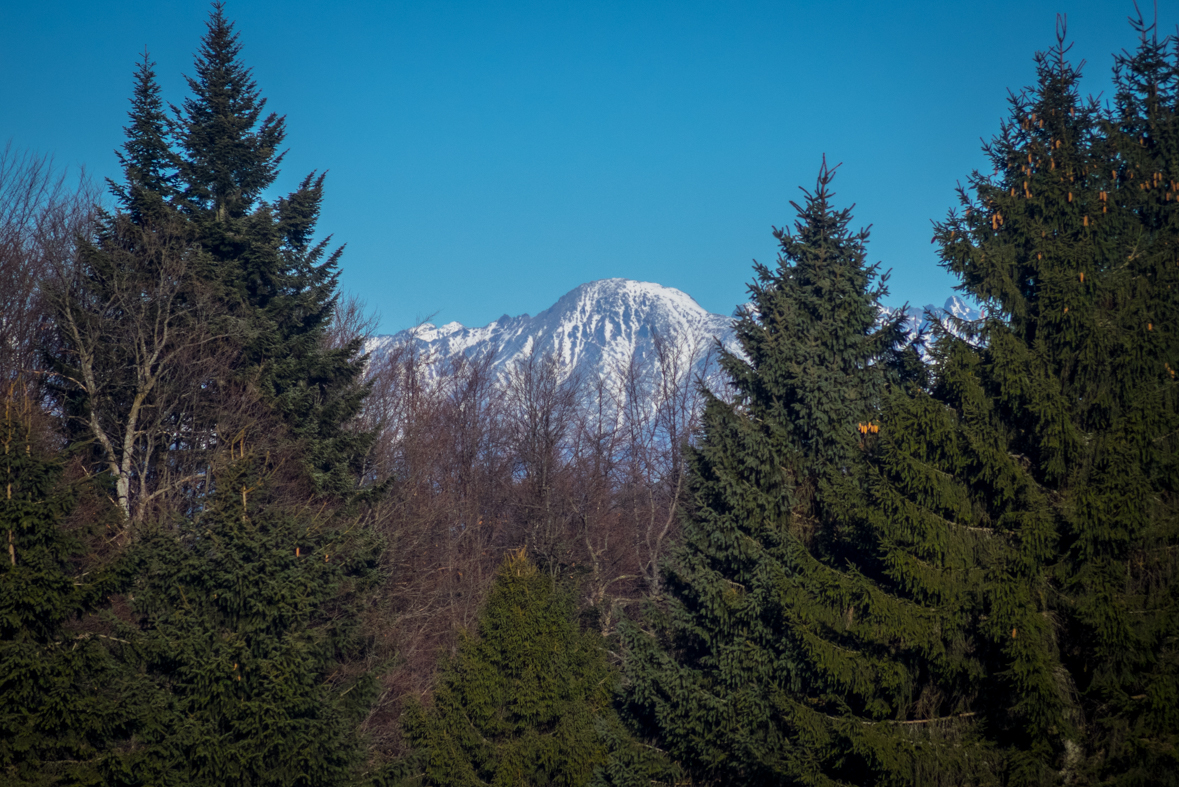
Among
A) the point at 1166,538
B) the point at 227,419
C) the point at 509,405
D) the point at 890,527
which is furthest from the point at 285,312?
the point at 509,405

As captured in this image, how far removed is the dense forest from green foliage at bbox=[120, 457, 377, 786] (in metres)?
0.06

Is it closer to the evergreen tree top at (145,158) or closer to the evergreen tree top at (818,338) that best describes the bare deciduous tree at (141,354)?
the evergreen tree top at (145,158)

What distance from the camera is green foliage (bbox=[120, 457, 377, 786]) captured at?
1179 cm

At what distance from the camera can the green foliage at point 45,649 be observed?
1053 centimetres

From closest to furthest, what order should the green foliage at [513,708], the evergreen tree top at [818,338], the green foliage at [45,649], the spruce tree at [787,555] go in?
the green foliage at [45,649], the spruce tree at [787,555], the evergreen tree top at [818,338], the green foliage at [513,708]

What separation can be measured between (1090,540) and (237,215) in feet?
67.5

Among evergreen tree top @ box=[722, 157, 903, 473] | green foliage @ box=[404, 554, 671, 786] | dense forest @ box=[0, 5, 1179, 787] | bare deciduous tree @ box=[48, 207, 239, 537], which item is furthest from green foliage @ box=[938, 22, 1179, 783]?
bare deciduous tree @ box=[48, 207, 239, 537]

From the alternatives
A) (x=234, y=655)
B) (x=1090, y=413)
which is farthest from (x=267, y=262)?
(x=1090, y=413)

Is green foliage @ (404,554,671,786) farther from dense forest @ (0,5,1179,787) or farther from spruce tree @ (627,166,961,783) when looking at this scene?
spruce tree @ (627,166,961,783)

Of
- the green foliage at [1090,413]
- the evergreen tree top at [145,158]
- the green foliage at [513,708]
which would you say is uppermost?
the evergreen tree top at [145,158]

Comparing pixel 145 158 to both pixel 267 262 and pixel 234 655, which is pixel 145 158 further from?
pixel 234 655

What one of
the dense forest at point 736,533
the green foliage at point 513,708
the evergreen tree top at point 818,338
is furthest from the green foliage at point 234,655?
the evergreen tree top at point 818,338

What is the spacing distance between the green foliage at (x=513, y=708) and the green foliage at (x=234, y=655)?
154 inches

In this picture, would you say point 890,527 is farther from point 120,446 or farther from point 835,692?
point 120,446
